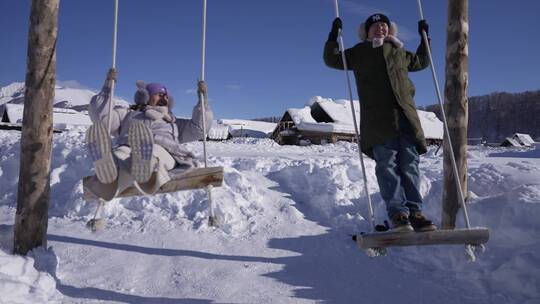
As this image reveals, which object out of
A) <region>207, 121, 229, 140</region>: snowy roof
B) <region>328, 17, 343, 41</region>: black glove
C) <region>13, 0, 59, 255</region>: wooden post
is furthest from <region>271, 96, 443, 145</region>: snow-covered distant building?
<region>328, 17, 343, 41</region>: black glove

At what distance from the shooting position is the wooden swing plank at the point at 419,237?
3088 mm

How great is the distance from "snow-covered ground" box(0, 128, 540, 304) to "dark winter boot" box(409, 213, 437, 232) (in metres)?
1.35

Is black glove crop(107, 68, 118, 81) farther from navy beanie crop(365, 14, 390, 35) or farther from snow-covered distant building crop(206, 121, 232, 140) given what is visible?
snow-covered distant building crop(206, 121, 232, 140)

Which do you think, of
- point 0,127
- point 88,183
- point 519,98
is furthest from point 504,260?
point 519,98

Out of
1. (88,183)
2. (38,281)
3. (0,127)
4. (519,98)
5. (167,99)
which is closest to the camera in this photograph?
(88,183)

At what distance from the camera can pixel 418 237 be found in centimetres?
310

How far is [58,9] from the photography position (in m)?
4.55

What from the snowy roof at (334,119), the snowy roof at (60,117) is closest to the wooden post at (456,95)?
the snowy roof at (334,119)

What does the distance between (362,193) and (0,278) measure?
5.40m

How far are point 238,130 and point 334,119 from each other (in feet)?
39.1

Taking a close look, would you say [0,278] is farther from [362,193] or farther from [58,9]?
[362,193]

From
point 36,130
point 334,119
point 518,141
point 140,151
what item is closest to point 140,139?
point 140,151

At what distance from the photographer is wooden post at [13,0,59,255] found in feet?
14.4

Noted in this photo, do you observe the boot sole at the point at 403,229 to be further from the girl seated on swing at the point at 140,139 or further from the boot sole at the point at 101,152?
the boot sole at the point at 101,152
